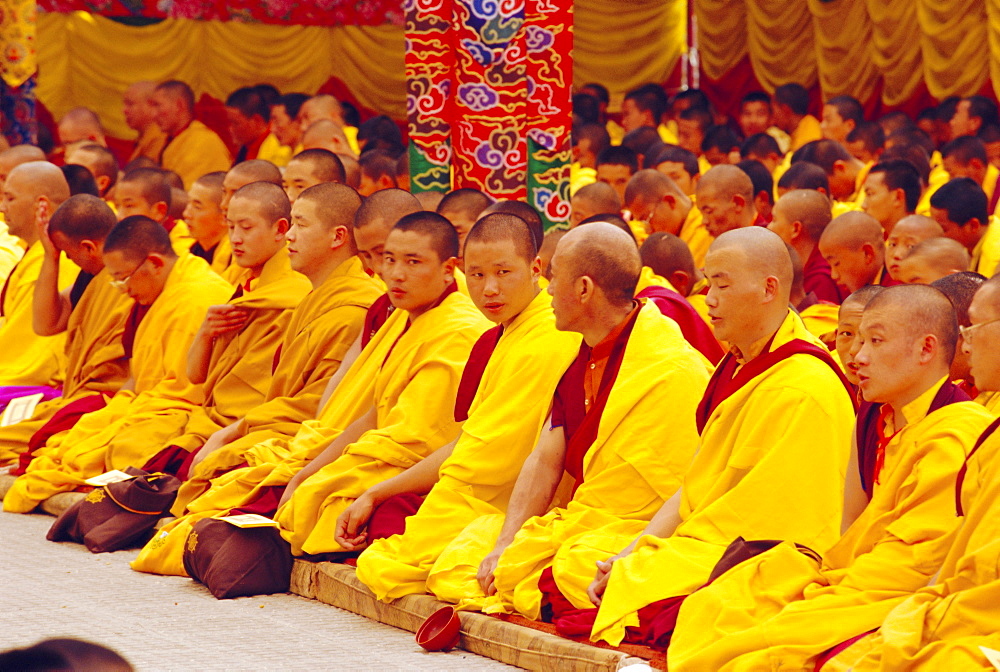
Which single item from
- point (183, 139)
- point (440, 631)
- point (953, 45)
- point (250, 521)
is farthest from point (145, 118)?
point (440, 631)

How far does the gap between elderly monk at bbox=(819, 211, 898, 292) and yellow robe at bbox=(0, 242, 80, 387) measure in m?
4.15

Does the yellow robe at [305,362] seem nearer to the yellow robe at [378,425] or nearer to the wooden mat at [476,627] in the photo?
the yellow robe at [378,425]

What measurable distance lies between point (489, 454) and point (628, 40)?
13793mm

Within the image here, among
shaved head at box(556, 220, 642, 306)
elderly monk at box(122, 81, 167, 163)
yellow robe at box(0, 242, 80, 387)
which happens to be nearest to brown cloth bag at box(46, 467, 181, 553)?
yellow robe at box(0, 242, 80, 387)

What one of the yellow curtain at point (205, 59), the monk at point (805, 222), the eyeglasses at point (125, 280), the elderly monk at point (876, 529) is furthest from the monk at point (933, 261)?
the yellow curtain at point (205, 59)

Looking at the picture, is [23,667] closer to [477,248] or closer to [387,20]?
[477,248]

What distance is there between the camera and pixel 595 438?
496 cm

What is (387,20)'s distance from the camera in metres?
19.0

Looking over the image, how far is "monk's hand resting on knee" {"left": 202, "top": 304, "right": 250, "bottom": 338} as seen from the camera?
688cm

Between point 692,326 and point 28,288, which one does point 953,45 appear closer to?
point 28,288

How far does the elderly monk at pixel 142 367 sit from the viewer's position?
708 centimetres

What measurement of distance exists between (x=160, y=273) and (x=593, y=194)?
104 inches

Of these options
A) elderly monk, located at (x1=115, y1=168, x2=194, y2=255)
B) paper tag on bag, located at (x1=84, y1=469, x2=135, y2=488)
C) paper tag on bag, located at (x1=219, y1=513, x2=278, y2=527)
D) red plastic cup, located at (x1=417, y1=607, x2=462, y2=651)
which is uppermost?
elderly monk, located at (x1=115, y1=168, x2=194, y2=255)

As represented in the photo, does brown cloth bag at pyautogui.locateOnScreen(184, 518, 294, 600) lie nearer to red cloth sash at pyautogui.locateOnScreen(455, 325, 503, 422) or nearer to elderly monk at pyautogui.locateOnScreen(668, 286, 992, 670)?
red cloth sash at pyautogui.locateOnScreen(455, 325, 503, 422)
